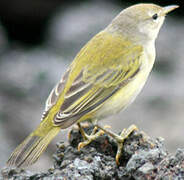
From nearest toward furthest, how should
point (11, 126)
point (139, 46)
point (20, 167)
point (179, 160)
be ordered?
point (179, 160) → point (20, 167) → point (139, 46) → point (11, 126)

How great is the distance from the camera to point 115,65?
598cm

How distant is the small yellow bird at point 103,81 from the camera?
5.23 m

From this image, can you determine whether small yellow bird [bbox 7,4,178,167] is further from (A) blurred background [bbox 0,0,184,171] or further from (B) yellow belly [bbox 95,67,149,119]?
(A) blurred background [bbox 0,0,184,171]

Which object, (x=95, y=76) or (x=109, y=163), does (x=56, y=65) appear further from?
(x=109, y=163)

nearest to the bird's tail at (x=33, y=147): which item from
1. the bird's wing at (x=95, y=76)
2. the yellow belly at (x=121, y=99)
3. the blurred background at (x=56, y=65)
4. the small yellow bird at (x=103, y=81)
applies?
the small yellow bird at (x=103, y=81)

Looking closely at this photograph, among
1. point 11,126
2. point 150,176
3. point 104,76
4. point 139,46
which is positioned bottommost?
point 11,126

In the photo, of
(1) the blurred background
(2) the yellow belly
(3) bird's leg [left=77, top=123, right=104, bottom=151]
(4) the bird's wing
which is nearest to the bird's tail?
(4) the bird's wing

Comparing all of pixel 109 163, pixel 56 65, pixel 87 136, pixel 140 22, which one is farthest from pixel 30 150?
pixel 56 65

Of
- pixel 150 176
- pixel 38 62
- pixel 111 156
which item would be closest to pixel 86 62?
pixel 111 156

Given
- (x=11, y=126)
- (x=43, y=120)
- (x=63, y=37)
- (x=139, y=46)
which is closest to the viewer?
(x=43, y=120)

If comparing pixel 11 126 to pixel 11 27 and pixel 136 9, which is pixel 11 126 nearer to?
pixel 136 9

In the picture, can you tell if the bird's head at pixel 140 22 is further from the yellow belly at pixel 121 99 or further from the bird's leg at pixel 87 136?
the bird's leg at pixel 87 136

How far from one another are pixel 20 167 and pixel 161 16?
3.12 metres

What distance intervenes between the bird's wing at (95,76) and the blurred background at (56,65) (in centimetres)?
182
